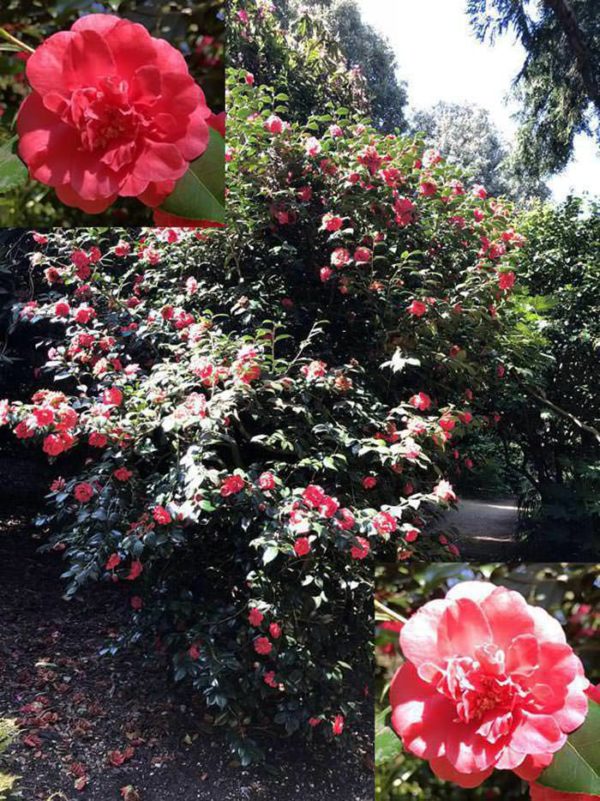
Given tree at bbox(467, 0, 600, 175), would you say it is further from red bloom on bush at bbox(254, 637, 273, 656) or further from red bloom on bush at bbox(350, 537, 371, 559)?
red bloom on bush at bbox(254, 637, 273, 656)

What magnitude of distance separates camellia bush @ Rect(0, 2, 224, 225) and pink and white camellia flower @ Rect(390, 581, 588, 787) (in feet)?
1.59

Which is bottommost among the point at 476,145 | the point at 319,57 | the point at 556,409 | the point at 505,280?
the point at 556,409

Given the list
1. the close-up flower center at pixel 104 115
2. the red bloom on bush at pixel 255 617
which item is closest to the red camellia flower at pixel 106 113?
the close-up flower center at pixel 104 115

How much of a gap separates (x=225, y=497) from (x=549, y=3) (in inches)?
90.0

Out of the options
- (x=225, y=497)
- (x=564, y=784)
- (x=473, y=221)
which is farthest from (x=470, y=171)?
(x=564, y=784)

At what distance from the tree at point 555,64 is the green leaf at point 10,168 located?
2557 mm

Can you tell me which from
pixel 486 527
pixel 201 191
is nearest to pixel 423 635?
pixel 201 191

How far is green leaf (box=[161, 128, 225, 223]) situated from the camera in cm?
83

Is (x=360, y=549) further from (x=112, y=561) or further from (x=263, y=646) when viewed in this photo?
(x=112, y=561)

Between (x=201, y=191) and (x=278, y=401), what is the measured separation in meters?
1.41

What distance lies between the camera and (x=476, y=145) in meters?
3.07

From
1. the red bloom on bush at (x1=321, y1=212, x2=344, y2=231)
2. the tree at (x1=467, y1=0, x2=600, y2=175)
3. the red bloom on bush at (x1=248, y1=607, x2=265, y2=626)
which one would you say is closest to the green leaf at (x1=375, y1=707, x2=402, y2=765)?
the red bloom on bush at (x1=248, y1=607, x2=265, y2=626)

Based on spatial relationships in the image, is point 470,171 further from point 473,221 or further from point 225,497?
point 225,497

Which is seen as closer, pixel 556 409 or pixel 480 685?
pixel 480 685
